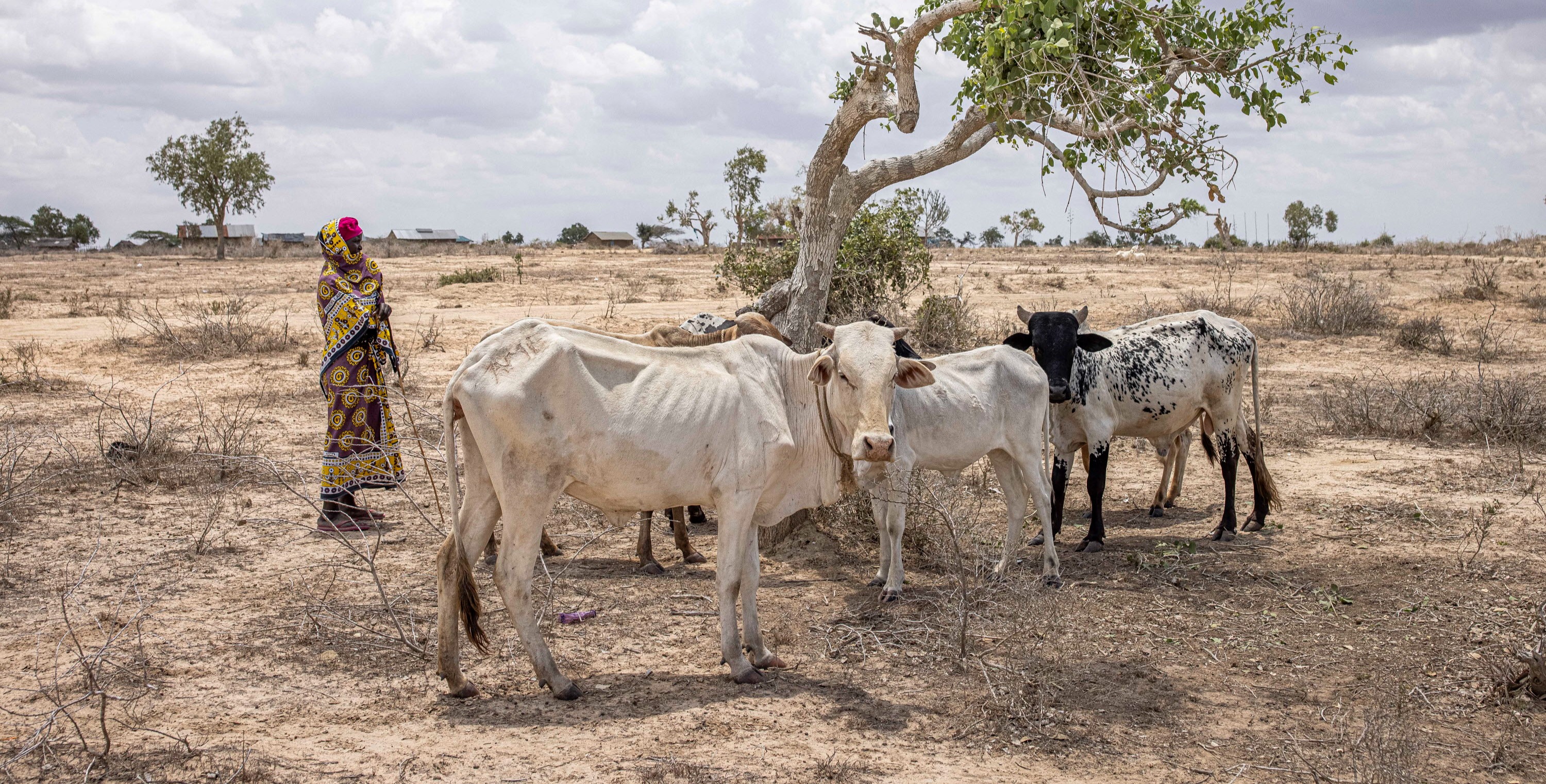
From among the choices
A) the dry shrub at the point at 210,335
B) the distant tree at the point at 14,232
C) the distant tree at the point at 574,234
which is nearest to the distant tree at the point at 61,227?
the distant tree at the point at 14,232

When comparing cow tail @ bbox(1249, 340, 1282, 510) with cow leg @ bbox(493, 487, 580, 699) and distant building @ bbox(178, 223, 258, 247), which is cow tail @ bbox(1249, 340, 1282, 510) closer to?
cow leg @ bbox(493, 487, 580, 699)

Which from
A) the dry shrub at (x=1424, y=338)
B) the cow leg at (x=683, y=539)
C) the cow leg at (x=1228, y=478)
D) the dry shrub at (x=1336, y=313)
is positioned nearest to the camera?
the cow leg at (x=683, y=539)

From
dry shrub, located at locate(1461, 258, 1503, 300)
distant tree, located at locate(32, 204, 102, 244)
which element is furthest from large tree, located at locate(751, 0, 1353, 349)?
distant tree, located at locate(32, 204, 102, 244)

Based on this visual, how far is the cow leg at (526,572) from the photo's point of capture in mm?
4980

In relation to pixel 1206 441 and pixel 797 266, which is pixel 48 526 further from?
pixel 1206 441

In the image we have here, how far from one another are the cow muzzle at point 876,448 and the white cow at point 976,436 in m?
1.84

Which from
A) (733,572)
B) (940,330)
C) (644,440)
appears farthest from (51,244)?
(733,572)

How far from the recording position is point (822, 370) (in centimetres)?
525

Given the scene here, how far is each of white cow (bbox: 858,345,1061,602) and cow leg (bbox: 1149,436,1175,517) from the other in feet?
7.16

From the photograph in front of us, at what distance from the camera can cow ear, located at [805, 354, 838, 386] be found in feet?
17.0

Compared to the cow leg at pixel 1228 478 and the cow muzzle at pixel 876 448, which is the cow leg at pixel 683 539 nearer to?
the cow muzzle at pixel 876 448

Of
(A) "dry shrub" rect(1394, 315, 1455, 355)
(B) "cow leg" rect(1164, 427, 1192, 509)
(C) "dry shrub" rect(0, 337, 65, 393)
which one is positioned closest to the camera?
(B) "cow leg" rect(1164, 427, 1192, 509)

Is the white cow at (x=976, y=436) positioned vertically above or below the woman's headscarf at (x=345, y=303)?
below

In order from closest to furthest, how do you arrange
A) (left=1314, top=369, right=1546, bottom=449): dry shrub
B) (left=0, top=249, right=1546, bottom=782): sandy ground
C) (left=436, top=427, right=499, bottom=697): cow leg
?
(left=0, top=249, right=1546, bottom=782): sandy ground, (left=436, top=427, right=499, bottom=697): cow leg, (left=1314, top=369, right=1546, bottom=449): dry shrub
